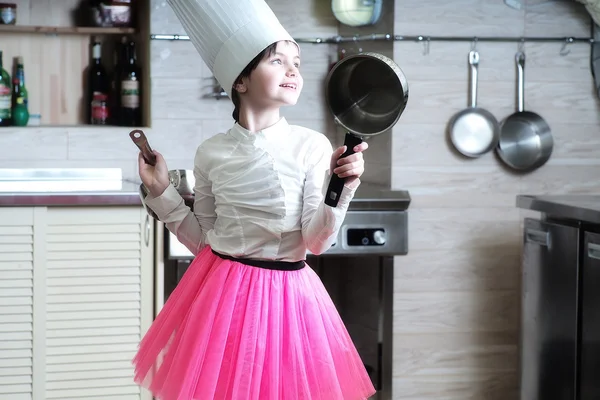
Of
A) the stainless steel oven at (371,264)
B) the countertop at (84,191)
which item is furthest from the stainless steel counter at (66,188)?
the stainless steel oven at (371,264)

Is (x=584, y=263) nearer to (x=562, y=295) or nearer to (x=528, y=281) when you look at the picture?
(x=562, y=295)

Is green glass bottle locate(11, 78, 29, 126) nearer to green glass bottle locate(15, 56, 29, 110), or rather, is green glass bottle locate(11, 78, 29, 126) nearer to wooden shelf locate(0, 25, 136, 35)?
green glass bottle locate(15, 56, 29, 110)

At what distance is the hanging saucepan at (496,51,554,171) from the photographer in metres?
2.69

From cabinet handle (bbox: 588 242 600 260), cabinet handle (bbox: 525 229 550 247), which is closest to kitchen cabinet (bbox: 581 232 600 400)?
→ cabinet handle (bbox: 588 242 600 260)

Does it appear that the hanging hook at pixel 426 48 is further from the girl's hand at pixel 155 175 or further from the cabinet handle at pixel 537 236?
the girl's hand at pixel 155 175

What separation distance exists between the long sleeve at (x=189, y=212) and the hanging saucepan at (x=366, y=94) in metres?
0.28

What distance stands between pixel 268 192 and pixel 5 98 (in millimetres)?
1779

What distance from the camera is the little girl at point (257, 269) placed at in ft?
4.42

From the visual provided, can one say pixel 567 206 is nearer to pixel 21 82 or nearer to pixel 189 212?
pixel 189 212

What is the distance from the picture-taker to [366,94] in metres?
1.54

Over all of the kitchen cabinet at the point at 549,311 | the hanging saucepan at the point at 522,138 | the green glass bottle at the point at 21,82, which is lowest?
the kitchen cabinet at the point at 549,311

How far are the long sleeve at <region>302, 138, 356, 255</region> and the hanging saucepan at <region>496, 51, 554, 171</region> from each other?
135 centimetres

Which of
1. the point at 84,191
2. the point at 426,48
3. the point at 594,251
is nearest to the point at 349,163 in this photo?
the point at 594,251

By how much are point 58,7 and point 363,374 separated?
2082mm
